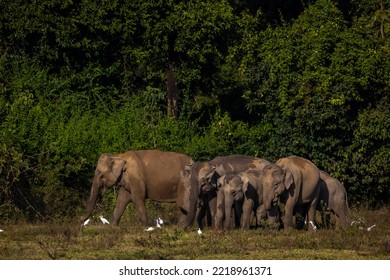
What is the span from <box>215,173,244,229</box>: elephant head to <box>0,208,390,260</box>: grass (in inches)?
14.5

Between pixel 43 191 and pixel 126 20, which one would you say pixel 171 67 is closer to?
pixel 126 20

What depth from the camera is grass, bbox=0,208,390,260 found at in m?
21.4

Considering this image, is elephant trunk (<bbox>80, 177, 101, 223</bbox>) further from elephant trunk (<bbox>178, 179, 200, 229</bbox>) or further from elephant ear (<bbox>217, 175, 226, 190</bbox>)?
elephant ear (<bbox>217, 175, 226, 190</bbox>)

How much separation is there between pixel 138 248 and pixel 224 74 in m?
10.2

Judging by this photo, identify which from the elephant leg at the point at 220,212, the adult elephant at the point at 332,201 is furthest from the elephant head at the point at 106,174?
the adult elephant at the point at 332,201

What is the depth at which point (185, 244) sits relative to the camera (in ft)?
74.2

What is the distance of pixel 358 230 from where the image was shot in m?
24.1

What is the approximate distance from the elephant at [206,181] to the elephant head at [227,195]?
0.78 ft

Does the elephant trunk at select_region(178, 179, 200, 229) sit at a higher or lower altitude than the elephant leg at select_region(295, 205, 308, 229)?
higher

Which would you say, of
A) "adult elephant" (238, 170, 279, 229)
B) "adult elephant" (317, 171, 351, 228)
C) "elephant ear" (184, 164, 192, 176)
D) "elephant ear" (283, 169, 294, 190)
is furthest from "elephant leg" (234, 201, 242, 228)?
"adult elephant" (317, 171, 351, 228)

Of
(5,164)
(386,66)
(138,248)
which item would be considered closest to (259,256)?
(138,248)

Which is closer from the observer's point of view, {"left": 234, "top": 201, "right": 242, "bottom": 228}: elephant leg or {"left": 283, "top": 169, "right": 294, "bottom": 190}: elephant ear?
{"left": 283, "top": 169, "right": 294, "bottom": 190}: elephant ear

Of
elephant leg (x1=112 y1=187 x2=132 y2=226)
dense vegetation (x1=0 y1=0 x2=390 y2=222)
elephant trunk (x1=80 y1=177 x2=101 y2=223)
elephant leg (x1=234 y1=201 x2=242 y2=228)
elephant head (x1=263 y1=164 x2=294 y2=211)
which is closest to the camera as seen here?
elephant head (x1=263 y1=164 x2=294 y2=211)

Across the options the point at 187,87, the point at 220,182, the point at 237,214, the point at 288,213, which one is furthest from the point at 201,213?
the point at 187,87
